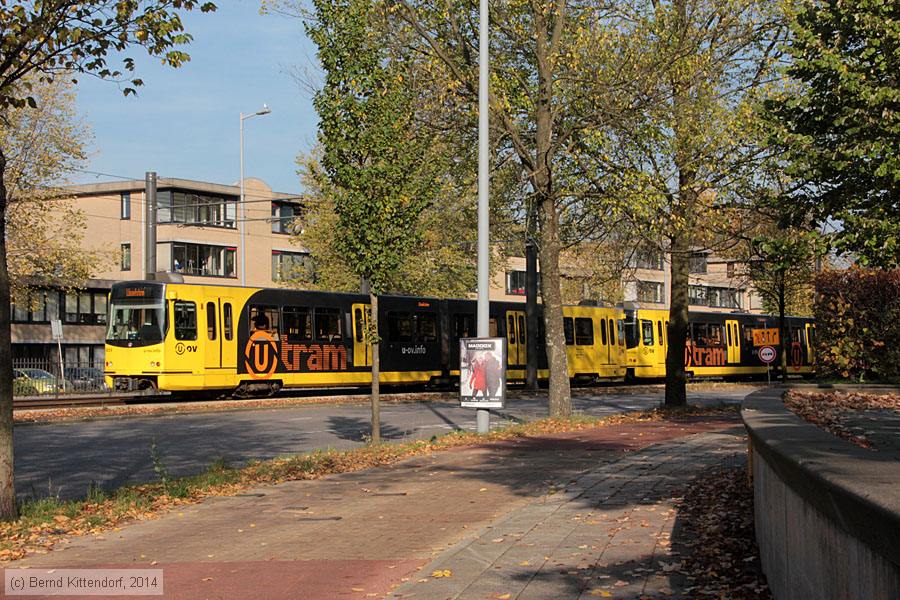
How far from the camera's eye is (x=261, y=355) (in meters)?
32.7

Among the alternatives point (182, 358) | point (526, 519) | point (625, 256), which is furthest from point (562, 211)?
point (526, 519)

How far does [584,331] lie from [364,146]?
29.5 m

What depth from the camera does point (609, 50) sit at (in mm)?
20812

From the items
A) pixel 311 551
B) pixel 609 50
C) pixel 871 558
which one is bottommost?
pixel 311 551

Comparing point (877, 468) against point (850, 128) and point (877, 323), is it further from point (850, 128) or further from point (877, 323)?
point (877, 323)

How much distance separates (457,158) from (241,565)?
1611cm

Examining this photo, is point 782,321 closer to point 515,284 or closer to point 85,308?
point 85,308

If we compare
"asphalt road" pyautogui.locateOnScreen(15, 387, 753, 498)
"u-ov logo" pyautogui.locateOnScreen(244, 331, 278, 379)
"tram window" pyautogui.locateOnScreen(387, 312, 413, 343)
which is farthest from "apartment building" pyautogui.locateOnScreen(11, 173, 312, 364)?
"asphalt road" pyautogui.locateOnScreen(15, 387, 753, 498)

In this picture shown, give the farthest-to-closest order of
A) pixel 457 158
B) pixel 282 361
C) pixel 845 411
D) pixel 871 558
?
pixel 282 361
pixel 457 158
pixel 845 411
pixel 871 558

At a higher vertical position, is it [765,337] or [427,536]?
[765,337]

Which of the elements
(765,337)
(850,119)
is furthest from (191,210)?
(850,119)

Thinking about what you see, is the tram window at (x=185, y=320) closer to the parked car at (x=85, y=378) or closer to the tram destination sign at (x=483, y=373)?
the parked car at (x=85, y=378)

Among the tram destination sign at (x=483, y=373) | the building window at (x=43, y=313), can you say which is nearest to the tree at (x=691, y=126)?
the tram destination sign at (x=483, y=373)

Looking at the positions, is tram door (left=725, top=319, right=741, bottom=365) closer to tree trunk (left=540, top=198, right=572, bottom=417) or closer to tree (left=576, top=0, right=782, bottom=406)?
tree (left=576, top=0, right=782, bottom=406)
